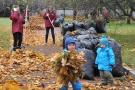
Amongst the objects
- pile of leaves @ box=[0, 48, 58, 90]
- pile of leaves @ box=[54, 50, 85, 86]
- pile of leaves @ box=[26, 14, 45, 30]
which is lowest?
pile of leaves @ box=[26, 14, 45, 30]

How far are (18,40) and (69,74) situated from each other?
25.5ft

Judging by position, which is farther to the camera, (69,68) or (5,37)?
(5,37)

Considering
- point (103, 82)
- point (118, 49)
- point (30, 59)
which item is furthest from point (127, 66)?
point (30, 59)

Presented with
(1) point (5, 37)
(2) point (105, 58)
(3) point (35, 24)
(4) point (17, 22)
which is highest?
(4) point (17, 22)

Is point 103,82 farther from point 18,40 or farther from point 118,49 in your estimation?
point 18,40

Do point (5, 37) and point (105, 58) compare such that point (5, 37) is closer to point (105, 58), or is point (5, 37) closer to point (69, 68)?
point (105, 58)

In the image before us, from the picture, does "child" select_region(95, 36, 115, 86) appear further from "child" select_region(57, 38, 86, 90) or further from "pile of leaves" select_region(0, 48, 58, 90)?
"child" select_region(57, 38, 86, 90)

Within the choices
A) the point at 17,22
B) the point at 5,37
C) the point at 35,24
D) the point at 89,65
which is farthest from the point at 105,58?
the point at 35,24

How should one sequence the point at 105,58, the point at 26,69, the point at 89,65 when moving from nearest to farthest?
the point at 105,58 → the point at 89,65 → the point at 26,69

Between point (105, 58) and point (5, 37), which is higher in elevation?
point (105, 58)

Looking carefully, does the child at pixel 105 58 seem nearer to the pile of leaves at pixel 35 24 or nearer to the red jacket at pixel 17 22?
the red jacket at pixel 17 22

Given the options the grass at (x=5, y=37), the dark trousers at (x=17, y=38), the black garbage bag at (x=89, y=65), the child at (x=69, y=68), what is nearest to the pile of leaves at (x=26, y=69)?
the black garbage bag at (x=89, y=65)

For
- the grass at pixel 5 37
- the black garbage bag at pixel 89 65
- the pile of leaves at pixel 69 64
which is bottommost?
the grass at pixel 5 37

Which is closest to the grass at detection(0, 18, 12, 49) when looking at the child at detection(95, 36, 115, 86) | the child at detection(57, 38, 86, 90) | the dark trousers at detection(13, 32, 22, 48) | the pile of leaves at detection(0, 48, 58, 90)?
the dark trousers at detection(13, 32, 22, 48)
